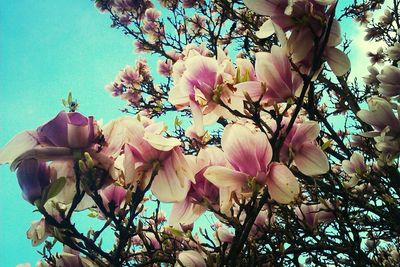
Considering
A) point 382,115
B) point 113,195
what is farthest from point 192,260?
point 382,115

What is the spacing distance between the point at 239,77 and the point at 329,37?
26cm

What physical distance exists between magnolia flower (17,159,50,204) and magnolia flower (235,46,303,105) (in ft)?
1.81

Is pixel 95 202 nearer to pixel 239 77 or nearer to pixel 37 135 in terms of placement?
pixel 37 135

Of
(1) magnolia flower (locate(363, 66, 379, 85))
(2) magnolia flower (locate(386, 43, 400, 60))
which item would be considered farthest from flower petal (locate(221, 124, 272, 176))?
(1) magnolia flower (locate(363, 66, 379, 85))

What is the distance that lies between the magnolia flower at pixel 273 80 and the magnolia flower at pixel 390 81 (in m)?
1.10

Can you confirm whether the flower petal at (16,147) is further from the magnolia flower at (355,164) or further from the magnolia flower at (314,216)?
the magnolia flower at (355,164)

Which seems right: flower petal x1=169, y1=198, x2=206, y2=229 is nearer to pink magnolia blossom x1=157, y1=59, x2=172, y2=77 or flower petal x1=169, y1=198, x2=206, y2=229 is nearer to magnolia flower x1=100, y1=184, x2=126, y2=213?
magnolia flower x1=100, y1=184, x2=126, y2=213

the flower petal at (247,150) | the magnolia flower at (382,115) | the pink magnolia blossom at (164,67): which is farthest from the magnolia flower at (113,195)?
the pink magnolia blossom at (164,67)

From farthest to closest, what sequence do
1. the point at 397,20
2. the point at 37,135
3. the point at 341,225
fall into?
the point at 397,20, the point at 341,225, the point at 37,135

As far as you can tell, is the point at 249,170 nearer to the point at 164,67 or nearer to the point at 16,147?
the point at 16,147

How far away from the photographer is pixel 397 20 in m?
3.99

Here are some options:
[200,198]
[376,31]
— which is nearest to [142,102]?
[376,31]

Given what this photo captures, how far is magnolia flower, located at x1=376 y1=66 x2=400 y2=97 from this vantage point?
6.36 ft

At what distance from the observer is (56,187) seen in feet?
3.02
